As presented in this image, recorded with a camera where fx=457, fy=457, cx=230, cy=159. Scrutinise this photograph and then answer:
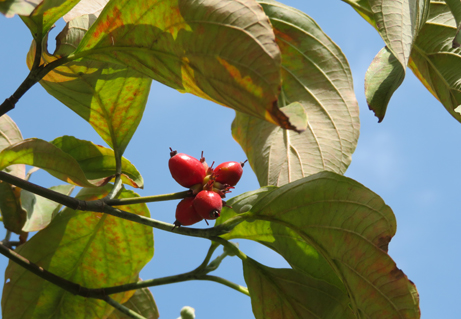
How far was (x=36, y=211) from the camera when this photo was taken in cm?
147

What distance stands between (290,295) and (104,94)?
722mm

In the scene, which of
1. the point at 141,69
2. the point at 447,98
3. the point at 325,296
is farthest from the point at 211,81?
the point at 447,98

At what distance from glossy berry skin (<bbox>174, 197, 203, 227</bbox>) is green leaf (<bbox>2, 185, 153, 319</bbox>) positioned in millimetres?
353

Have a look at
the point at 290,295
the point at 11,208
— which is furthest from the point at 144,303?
the point at 290,295

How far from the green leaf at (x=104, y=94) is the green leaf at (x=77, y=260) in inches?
8.1

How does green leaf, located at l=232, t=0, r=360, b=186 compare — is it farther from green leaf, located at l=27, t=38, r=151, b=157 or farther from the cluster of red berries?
green leaf, located at l=27, t=38, r=151, b=157

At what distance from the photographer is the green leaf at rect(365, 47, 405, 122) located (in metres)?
1.14

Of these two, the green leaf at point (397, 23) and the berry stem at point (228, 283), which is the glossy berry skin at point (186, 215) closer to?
the berry stem at point (228, 283)

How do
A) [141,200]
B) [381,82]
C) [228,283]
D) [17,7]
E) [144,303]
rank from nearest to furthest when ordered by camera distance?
[17,7] → [141,200] → [381,82] → [228,283] → [144,303]

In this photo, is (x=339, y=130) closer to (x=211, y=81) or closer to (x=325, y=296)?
(x=325, y=296)

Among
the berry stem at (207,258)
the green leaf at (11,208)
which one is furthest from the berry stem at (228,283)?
the green leaf at (11,208)

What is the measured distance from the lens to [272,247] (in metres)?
1.16

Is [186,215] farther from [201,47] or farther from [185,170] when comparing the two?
[201,47]

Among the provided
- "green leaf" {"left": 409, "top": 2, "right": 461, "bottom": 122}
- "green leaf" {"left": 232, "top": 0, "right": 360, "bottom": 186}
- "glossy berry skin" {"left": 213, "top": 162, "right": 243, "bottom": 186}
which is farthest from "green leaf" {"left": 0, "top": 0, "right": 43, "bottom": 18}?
"green leaf" {"left": 409, "top": 2, "right": 461, "bottom": 122}
